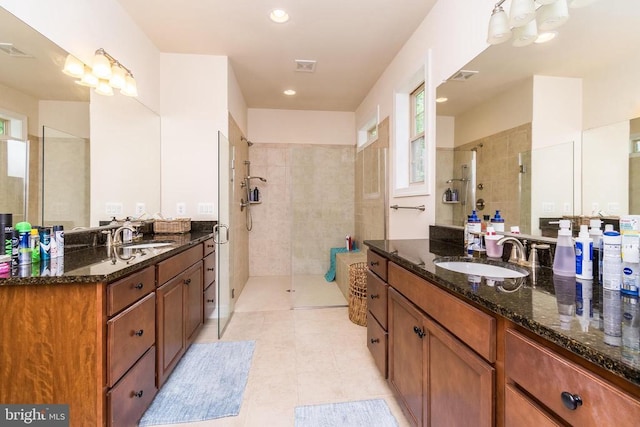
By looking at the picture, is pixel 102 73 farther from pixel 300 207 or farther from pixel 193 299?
pixel 300 207

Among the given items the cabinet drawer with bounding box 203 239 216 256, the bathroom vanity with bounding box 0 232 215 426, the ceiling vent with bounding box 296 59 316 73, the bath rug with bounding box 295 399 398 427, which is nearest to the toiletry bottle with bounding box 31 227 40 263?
the bathroom vanity with bounding box 0 232 215 426

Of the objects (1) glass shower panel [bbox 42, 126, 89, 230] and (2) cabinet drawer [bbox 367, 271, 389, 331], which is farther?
(2) cabinet drawer [bbox 367, 271, 389, 331]

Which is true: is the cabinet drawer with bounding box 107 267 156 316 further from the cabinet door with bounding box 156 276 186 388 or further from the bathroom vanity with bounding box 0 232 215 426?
the cabinet door with bounding box 156 276 186 388

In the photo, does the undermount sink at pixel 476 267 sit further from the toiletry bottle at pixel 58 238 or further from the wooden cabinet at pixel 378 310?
the toiletry bottle at pixel 58 238

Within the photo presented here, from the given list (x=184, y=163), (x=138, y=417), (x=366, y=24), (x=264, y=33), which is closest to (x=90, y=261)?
(x=138, y=417)

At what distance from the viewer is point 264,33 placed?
2.48 m

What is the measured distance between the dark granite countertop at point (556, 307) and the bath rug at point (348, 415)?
0.89 metres

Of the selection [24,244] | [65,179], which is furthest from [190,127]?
[24,244]

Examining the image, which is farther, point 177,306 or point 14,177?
point 177,306

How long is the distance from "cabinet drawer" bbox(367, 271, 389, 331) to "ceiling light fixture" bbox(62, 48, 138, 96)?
2.26 metres

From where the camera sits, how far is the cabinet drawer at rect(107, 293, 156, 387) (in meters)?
1.15

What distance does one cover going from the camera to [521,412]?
2.30ft

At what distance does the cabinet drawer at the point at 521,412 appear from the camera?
638mm

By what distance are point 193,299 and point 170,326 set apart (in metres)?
0.42
